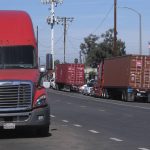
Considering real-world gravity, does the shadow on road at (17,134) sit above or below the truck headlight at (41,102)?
below

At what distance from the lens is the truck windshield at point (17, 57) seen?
16062mm

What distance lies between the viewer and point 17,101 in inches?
575

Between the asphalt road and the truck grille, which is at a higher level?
the truck grille

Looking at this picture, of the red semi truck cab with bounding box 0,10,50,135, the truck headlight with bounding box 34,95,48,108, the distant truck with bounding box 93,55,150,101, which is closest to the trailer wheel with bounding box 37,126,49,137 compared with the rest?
the red semi truck cab with bounding box 0,10,50,135

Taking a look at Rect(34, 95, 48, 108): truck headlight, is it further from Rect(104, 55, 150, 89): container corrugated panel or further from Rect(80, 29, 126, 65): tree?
Rect(80, 29, 126, 65): tree

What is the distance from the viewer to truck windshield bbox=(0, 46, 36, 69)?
16.1 meters

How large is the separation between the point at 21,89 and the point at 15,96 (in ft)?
0.79

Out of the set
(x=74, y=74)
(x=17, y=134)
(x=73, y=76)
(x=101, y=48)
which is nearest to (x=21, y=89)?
(x=17, y=134)

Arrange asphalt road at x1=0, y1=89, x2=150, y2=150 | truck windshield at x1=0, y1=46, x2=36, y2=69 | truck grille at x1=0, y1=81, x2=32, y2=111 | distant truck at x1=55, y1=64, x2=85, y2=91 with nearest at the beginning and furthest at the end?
asphalt road at x1=0, y1=89, x2=150, y2=150
truck grille at x1=0, y1=81, x2=32, y2=111
truck windshield at x1=0, y1=46, x2=36, y2=69
distant truck at x1=55, y1=64, x2=85, y2=91

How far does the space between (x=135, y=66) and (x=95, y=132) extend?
1032 inches

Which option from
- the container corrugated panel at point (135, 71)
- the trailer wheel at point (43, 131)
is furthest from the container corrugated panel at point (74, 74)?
the trailer wheel at point (43, 131)

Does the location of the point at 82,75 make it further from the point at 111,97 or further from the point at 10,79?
the point at 10,79

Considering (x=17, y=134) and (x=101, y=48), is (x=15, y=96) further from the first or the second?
(x=101, y=48)

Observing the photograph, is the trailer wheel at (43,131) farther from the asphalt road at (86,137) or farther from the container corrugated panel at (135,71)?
the container corrugated panel at (135,71)
